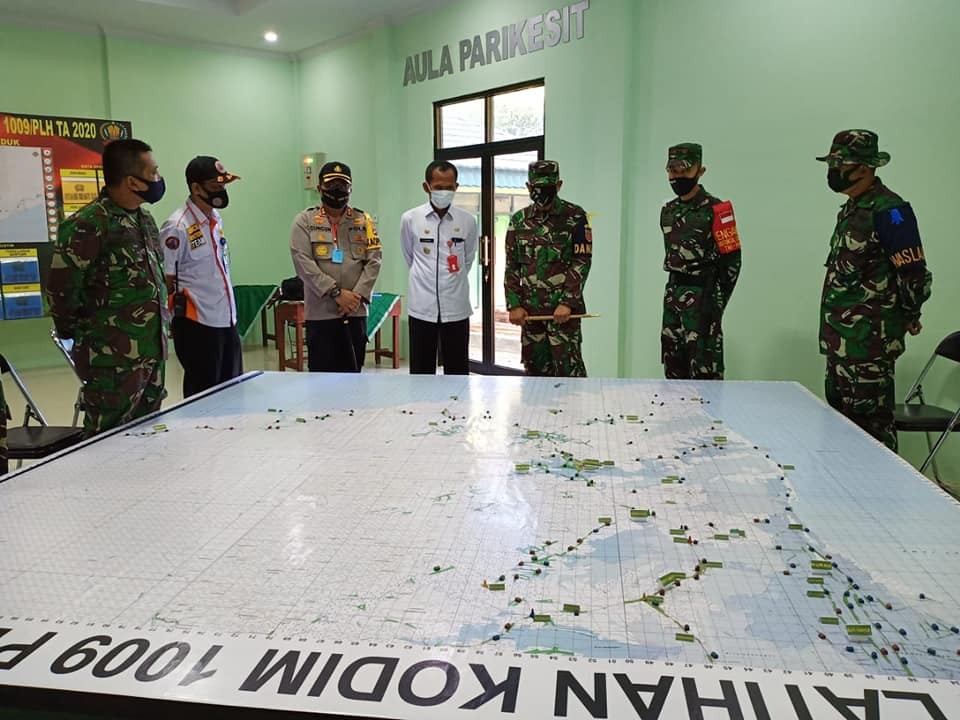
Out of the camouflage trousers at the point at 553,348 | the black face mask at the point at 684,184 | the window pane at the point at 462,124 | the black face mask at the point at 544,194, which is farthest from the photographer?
the window pane at the point at 462,124

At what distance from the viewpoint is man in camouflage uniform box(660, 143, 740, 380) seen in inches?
139

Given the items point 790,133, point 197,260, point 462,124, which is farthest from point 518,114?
point 197,260

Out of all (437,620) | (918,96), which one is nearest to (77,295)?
(437,620)

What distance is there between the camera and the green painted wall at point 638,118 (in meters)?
3.54

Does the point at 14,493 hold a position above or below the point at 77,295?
below

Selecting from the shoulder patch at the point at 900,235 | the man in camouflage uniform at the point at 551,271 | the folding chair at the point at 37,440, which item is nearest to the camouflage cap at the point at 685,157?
the man in camouflage uniform at the point at 551,271

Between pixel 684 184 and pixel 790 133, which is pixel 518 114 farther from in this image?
pixel 684 184

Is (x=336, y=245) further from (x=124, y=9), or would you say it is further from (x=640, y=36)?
(x=124, y=9)

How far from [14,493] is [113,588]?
59 cm

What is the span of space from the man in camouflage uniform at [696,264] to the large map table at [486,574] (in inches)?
59.8

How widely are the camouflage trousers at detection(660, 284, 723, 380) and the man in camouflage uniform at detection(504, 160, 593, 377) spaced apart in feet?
1.51

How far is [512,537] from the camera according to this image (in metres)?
1.40

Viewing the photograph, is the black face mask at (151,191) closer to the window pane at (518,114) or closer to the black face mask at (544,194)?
the black face mask at (544,194)

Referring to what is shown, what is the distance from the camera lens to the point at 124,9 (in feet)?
21.2
